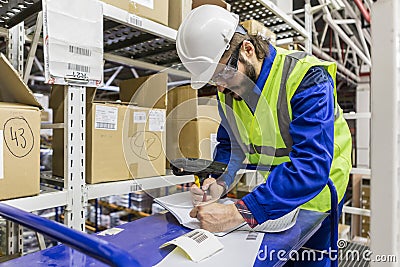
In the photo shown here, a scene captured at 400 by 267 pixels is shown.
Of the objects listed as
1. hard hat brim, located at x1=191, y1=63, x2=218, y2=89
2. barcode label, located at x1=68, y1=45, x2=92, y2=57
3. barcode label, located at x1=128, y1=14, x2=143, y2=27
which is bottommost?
hard hat brim, located at x1=191, y1=63, x2=218, y2=89

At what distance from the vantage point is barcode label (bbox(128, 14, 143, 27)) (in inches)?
46.3

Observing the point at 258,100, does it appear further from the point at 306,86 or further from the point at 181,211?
the point at 181,211

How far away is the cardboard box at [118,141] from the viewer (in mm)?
1143

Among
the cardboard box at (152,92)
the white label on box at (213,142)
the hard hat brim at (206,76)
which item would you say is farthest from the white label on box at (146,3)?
the white label on box at (213,142)

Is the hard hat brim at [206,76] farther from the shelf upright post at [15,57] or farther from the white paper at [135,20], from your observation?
the shelf upright post at [15,57]

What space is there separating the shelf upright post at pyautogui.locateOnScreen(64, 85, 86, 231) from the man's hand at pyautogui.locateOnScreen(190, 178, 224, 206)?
1.23 feet

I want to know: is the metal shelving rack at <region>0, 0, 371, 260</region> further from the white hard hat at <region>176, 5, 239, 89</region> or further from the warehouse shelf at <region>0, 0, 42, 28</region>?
the white hard hat at <region>176, 5, 239, 89</region>

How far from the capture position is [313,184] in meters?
1.00

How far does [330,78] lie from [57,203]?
3.25 feet

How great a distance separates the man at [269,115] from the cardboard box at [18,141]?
0.48 metres

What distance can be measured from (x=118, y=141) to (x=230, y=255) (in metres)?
0.60

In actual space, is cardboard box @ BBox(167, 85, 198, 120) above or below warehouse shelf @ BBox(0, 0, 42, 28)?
below

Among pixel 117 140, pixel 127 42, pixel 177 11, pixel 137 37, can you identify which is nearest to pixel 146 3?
pixel 177 11

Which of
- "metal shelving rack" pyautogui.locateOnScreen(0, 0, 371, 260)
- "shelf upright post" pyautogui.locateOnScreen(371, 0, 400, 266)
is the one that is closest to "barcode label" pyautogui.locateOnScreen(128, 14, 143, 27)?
"metal shelving rack" pyautogui.locateOnScreen(0, 0, 371, 260)
